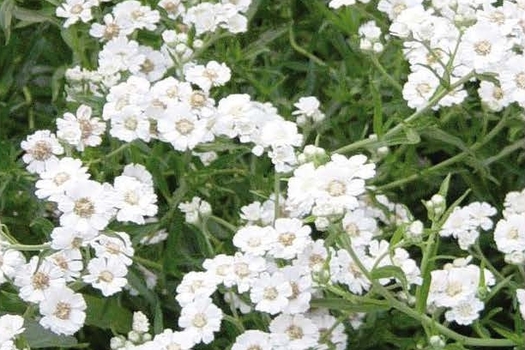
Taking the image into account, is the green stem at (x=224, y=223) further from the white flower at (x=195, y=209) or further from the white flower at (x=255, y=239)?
the white flower at (x=255, y=239)

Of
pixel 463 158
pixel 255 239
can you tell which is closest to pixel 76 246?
pixel 255 239

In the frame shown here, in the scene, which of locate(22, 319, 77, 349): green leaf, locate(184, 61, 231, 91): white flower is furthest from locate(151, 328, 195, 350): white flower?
locate(184, 61, 231, 91): white flower

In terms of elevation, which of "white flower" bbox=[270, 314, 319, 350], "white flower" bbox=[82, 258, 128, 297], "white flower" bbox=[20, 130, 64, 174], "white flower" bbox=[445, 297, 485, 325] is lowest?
"white flower" bbox=[270, 314, 319, 350]

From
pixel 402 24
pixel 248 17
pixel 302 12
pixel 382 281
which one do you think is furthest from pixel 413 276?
pixel 302 12

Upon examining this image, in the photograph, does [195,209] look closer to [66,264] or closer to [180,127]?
[180,127]

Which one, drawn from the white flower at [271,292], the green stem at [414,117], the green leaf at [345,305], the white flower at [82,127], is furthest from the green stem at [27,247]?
the green stem at [414,117]

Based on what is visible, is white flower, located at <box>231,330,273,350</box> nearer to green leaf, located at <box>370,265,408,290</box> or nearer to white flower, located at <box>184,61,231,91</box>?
green leaf, located at <box>370,265,408,290</box>
